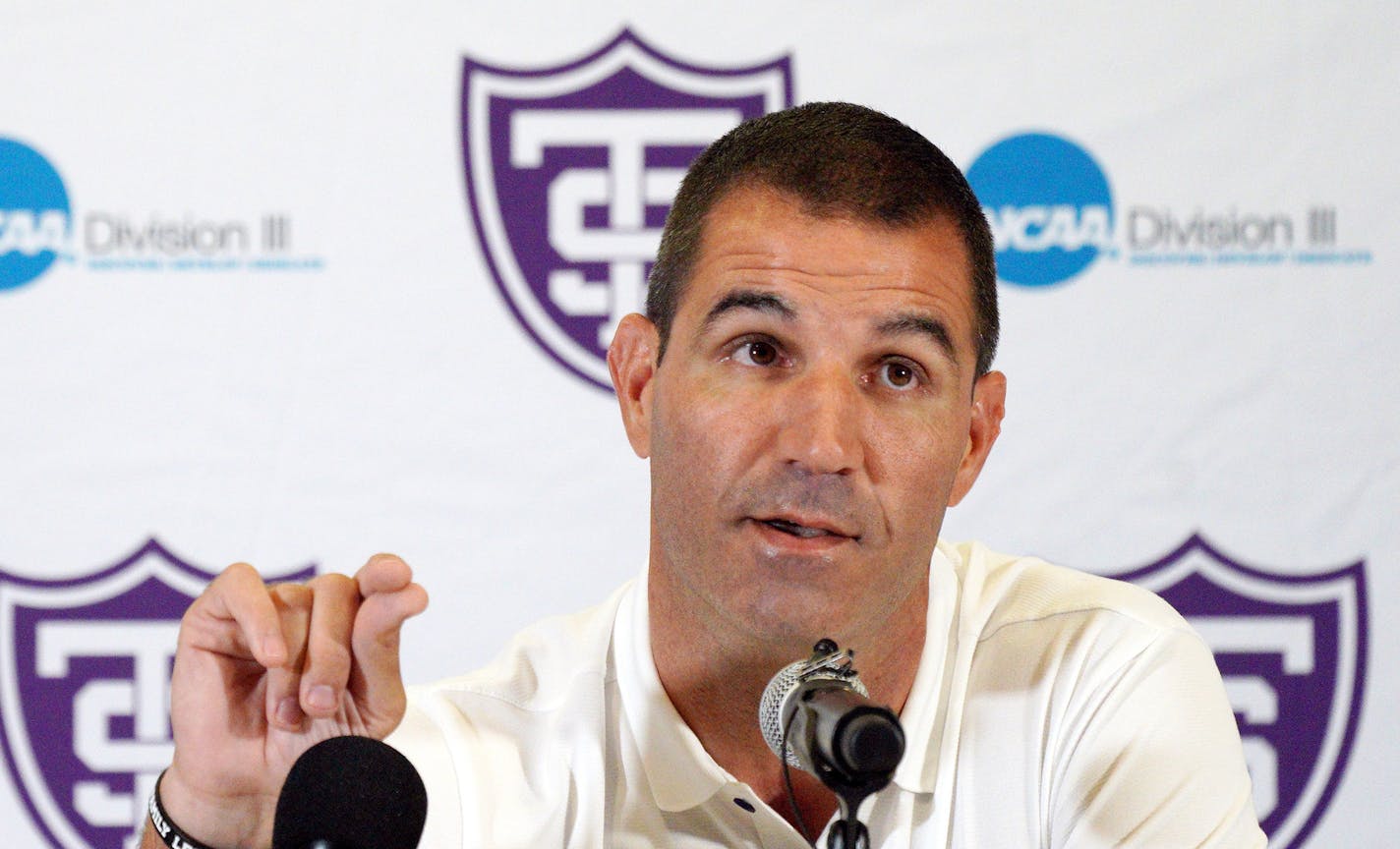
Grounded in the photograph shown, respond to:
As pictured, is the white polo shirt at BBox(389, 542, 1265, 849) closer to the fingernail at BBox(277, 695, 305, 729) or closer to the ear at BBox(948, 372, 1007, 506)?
the ear at BBox(948, 372, 1007, 506)

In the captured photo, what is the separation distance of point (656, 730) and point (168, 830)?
24.2 inches

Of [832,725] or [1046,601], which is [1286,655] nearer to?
[1046,601]

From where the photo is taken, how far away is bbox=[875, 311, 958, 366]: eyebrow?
1591 millimetres

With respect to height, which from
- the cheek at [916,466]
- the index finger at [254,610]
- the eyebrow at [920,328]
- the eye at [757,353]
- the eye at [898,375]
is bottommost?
the index finger at [254,610]

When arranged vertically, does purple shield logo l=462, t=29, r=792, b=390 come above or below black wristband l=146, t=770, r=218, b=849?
above

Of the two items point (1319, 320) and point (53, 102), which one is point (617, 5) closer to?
point (53, 102)

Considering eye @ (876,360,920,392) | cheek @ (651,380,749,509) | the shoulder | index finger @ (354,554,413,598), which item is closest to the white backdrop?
the shoulder

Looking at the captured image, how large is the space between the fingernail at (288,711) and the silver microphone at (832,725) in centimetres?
53

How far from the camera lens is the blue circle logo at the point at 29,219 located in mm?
2576

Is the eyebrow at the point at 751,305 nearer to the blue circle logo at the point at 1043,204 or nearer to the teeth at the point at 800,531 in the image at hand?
the teeth at the point at 800,531

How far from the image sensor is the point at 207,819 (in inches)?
53.3

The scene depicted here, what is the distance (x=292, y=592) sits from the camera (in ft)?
4.28

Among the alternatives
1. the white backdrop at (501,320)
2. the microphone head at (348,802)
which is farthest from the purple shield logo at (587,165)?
the microphone head at (348,802)

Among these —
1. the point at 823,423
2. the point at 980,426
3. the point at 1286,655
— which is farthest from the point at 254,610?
the point at 1286,655
